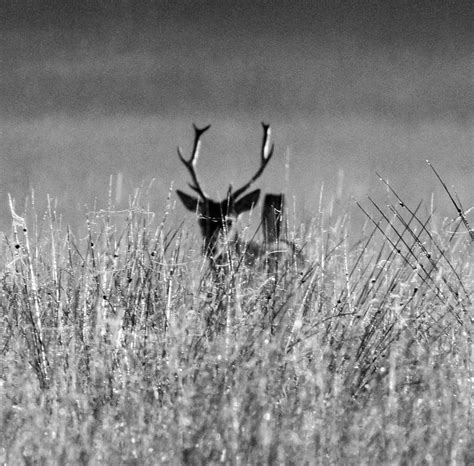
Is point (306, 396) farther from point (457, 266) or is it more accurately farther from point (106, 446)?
point (457, 266)

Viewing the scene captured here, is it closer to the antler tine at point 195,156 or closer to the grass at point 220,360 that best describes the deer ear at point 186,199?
the antler tine at point 195,156

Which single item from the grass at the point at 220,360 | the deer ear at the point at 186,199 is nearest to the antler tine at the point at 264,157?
the deer ear at the point at 186,199

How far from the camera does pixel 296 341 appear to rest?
2744 mm

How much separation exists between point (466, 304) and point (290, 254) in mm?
723

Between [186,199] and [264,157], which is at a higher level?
[264,157]

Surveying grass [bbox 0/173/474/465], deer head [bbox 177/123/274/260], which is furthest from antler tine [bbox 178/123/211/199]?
grass [bbox 0/173/474/465]

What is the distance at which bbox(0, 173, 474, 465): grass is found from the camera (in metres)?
2.19

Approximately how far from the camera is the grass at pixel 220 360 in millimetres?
2189

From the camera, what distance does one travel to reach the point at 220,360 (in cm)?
254

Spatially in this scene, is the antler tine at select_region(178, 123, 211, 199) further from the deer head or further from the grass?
the grass

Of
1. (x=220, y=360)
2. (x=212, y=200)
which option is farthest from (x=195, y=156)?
(x=220, y=360)

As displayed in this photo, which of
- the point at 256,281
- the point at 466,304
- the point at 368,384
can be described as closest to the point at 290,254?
the point at 256,281

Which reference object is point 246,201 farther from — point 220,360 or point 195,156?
point 220,360

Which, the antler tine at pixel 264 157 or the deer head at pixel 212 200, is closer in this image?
the deer head at pixel 212 200
